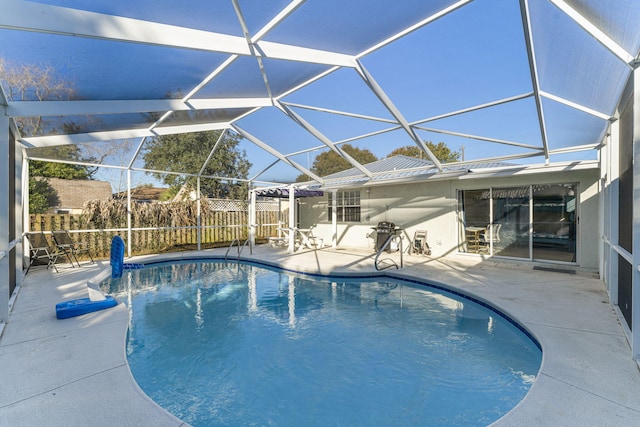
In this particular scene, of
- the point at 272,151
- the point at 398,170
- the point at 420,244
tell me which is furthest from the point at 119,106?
the point at 420,244

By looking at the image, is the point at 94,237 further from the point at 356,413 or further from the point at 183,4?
the point at 356,413

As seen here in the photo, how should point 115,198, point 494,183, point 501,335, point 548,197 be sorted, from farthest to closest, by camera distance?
1. point 115,198
2. point 494,183
3. point 548,197
4. point 501,335

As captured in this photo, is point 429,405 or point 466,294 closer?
point 429,405

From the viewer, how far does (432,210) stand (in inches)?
435

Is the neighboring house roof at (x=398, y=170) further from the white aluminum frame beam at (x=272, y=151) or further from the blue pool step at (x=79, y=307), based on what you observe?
the blue pool step at (x=79, y=307)

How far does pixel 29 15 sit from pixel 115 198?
1012 centimetres

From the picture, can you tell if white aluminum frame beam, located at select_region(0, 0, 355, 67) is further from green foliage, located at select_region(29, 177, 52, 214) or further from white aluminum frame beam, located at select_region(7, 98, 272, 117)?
green foliage, located at select_region(29, 177, 52, 214)

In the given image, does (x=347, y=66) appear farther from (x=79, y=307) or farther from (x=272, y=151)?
(x=79, y=307)

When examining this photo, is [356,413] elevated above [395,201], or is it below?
below

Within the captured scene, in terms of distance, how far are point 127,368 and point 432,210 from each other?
10002mm

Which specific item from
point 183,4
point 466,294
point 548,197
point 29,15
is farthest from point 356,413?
point 548,197

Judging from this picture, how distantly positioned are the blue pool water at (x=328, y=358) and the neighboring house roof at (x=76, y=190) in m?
7.30

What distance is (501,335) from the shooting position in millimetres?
4738

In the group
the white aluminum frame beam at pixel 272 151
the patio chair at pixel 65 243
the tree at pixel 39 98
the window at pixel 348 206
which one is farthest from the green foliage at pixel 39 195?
the window at pixel 348 206
